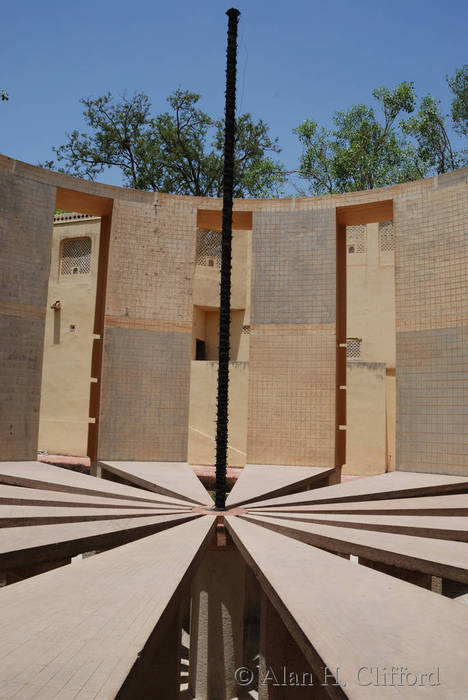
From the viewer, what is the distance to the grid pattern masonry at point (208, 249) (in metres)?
14.7

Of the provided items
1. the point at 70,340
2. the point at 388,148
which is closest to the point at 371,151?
the point at 388,148

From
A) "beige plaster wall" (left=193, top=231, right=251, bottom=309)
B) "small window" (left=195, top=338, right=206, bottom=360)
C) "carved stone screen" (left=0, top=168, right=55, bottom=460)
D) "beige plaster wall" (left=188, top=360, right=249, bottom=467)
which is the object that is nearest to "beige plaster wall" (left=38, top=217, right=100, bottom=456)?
"beige plaster wall" (left=188, top=360, right=249, bottom=467)

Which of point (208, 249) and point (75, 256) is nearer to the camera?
point (75, 256)

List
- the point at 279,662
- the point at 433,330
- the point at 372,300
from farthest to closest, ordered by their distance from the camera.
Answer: the point at 372,300
the point at 433,330
the point at 279,662

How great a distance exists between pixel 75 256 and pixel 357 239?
21.8ft

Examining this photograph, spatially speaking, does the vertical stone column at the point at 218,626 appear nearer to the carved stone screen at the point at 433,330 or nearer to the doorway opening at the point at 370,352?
the carved stone screen at the point at 433,330

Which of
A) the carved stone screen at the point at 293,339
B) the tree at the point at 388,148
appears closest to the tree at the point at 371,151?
the tree at the point at 388,148

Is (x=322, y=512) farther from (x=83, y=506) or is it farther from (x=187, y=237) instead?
(x=187, y=237)

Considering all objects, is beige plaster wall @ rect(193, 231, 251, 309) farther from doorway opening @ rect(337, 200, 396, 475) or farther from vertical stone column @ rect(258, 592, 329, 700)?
vertical stone column @ rect(258, 592, 329, 700)

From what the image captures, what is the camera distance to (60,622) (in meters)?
2.31

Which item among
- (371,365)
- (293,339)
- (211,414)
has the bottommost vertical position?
(211,414)

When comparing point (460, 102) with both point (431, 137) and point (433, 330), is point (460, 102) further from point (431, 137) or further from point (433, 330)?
point (433, 330)

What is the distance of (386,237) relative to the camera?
13.5 m

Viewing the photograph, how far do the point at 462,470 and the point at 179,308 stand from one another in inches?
158
